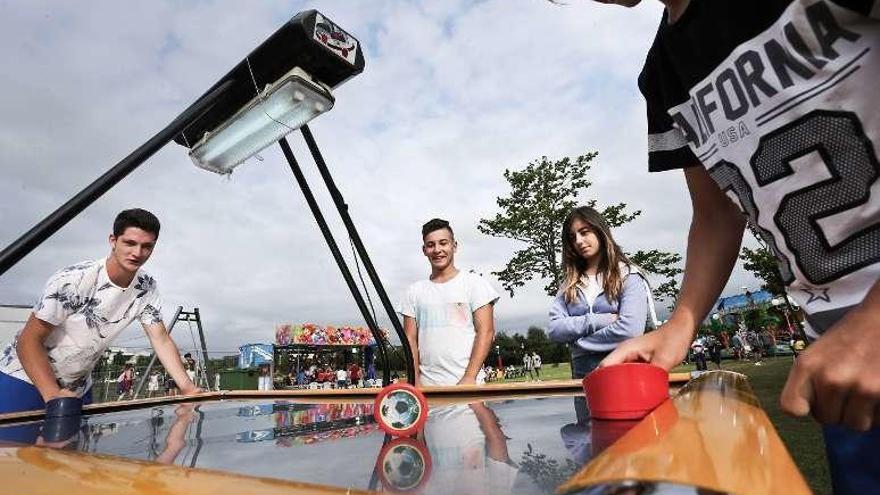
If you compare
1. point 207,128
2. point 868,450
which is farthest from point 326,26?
point 868,450

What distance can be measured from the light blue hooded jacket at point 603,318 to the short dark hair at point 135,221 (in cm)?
215

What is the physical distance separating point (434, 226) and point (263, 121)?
1662 millimetres

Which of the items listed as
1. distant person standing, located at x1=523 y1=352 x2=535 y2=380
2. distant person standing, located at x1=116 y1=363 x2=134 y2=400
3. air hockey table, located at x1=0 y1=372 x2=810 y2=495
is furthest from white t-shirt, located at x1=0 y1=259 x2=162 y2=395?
distant person standing, located at x1=523 y1=352 x2=535 y2=380

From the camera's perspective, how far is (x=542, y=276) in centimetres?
1593

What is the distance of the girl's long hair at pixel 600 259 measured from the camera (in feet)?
8.00

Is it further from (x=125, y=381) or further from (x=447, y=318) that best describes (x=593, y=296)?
(x=125, y=381)

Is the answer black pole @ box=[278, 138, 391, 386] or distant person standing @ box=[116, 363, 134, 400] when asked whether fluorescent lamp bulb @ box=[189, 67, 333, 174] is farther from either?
distant person standing @ box=[116, 363, 134, 400]

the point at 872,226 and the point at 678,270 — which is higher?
the point at 678,270

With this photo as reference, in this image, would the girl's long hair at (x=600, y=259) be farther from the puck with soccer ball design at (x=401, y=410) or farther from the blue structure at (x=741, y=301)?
the blue structure at (x=741, y=301)

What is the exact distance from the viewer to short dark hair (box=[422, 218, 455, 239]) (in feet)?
10.8

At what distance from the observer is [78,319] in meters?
2.31

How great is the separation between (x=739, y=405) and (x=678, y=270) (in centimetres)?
1730

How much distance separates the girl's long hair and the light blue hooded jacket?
38 millimetres

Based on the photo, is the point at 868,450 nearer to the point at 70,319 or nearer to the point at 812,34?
the point at 812,34
